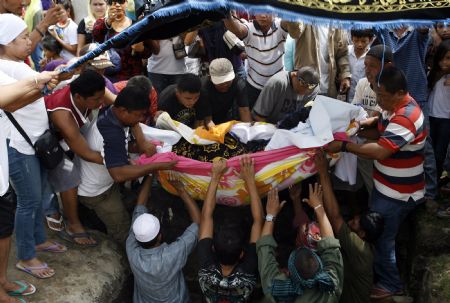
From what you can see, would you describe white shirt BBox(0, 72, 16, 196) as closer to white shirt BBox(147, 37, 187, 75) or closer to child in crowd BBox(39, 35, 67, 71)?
white shirt BBox(147, 37, 187, 75)

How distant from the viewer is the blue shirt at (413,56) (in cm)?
459

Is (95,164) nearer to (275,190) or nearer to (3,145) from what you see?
(3,145)

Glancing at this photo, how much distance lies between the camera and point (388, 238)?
4.20 metres

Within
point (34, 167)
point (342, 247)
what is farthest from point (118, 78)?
point (342, 247)

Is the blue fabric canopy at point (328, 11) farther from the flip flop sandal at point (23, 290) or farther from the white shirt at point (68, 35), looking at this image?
the white shirt at point (68, 35)

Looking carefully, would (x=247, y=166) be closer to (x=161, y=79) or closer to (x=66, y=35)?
(x=161, y=79)

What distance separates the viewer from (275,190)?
404cm

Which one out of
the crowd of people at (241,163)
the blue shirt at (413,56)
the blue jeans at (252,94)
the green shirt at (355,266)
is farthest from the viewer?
the blue jeans at (252,94)

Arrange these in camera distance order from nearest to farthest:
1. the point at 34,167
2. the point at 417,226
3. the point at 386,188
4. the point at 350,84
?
the point at 34,167, the point at 386,188, the point at 417,226, the point at 350,84

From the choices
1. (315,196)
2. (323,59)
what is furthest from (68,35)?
(315,196)

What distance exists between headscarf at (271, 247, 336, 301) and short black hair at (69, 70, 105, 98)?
2041 mm

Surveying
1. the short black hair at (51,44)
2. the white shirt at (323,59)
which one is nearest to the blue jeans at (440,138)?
the white shirt at (323,59)

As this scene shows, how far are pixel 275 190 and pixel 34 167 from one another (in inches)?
77.1

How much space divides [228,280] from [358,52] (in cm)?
303
